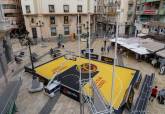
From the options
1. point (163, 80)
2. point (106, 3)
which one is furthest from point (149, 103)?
point (106, 3)

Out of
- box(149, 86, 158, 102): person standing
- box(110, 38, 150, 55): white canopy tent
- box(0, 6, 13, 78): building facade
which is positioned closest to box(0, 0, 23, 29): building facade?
box(0, 6, 13, 78): building facade

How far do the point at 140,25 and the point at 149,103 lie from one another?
80.9 ft

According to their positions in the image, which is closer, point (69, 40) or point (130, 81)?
point (130, 81)

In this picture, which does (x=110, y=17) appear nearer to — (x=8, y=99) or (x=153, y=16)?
(x=153, y=16)

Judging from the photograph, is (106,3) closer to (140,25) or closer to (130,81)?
(140,25)

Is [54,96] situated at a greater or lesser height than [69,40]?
lesser

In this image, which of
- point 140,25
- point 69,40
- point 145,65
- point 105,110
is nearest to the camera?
point 105,110

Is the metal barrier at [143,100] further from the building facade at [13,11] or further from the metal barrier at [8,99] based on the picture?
the building facade at [13,11]

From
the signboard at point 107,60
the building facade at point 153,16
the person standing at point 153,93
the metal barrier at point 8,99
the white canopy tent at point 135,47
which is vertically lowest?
the person standing at point 153,93

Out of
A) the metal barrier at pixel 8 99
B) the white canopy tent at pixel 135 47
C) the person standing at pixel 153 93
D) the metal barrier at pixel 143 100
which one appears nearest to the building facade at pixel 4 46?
the metal barrier at pixel 8 99

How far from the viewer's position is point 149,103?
12.6 meters

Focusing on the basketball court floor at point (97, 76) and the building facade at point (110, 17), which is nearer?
the basketball court floor at point (97, 76)

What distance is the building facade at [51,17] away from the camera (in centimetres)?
3300

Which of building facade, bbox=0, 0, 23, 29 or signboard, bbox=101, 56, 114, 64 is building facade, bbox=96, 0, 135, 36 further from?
building facade, bbox=0, 0, 23, 29
